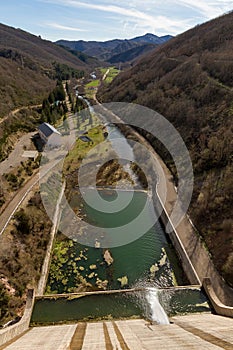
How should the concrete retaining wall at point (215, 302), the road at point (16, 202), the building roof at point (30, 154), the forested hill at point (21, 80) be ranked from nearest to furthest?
the concrete retaining wall at point (215, 302) → the road at point (16, 202) → the building roof at point (30, 154) → the forested hill at point (21, 80)

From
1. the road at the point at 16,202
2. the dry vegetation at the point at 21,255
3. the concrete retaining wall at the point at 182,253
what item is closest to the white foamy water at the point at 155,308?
the concrete retaining wall at the point at 182,253

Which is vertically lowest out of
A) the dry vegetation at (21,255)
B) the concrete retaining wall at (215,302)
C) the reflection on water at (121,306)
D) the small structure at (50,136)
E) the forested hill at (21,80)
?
the concrete retaining wall at (215,302)

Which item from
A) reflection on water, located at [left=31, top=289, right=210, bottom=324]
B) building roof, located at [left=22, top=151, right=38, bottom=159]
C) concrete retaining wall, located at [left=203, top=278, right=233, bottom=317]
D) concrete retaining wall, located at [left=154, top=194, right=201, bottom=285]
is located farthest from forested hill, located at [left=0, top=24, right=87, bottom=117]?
concrete retaining wall, located at [left=203, top=278, right=233, bottom=317]

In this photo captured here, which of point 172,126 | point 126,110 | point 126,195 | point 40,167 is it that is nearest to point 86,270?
point 126,195

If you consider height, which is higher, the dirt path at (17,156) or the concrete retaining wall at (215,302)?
the dirt path at (17,156)

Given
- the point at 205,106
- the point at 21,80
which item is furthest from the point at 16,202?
the point at 21,80

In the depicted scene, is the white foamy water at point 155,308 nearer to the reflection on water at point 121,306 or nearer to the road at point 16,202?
the reflection on water at point 121,306

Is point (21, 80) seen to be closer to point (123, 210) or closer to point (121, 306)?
point (123, 210)

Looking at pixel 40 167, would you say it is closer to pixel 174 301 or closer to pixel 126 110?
pixel 174 301
